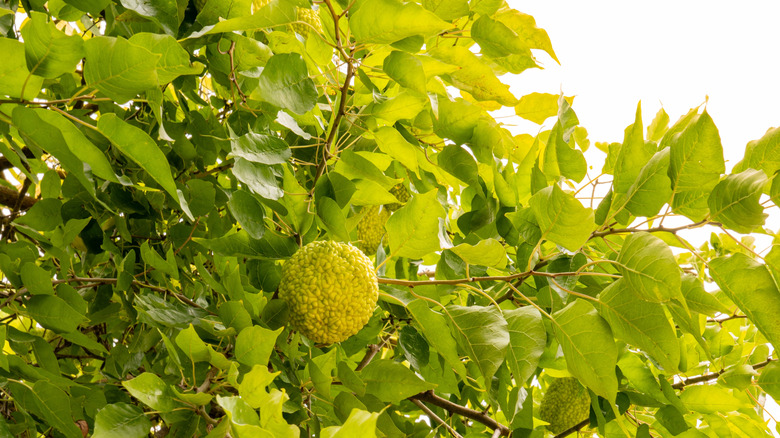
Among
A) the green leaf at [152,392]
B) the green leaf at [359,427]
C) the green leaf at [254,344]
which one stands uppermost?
the green leaf at [359,427]

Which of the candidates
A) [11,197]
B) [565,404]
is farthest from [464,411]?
[11,197]

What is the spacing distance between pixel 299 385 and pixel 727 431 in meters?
0.79

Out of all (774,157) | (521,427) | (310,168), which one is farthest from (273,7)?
(521,427)

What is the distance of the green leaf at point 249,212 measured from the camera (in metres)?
0.77

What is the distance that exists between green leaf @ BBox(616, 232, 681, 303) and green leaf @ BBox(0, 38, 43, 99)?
648mm

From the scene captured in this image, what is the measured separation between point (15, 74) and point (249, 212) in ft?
1.02

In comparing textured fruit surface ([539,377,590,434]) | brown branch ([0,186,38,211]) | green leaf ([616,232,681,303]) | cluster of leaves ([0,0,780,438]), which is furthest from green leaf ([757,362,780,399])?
brown branch ([0,186,38,211])

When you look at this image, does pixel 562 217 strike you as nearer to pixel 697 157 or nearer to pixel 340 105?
pixel 697 157

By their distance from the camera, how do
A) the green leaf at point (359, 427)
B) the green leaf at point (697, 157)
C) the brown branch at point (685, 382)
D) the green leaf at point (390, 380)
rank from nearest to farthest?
the green leaf at point (359, 427) → the green leaf at point (697, 157) → the green leaf at point (390, 380) → the brown branch at point (685, 382)

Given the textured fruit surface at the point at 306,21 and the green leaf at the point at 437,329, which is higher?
the textured fruit surface at the point at 306,21

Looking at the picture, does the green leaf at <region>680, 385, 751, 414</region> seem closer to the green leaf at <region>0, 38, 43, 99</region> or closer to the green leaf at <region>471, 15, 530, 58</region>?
the green leaf at <region>471, 15, 530, 58</region>

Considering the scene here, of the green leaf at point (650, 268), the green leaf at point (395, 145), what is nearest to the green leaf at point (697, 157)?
the green leaf at point (650, 268)

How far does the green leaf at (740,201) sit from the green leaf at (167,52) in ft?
2.05

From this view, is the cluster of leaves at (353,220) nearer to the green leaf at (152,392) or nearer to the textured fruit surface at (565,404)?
the green leaf at (152,392)
